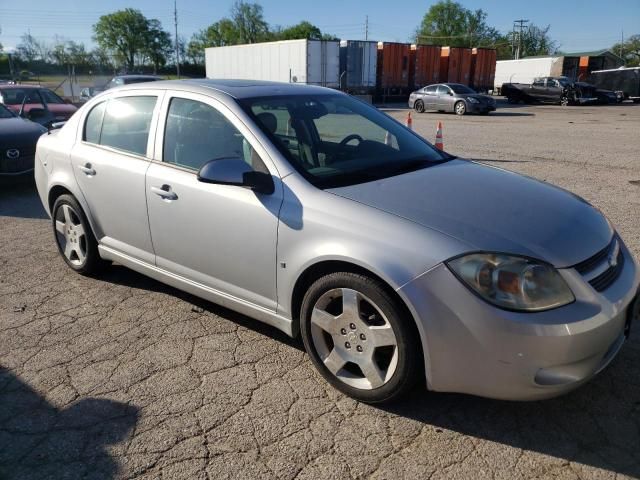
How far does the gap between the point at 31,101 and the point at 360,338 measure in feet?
42.2

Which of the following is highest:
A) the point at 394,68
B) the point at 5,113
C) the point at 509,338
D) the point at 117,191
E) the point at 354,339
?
the point at 394,68

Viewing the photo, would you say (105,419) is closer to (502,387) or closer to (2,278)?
(502,387)

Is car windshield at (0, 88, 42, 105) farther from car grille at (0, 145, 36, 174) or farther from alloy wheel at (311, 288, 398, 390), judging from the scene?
alloy wheel at (311, 288, 398, 390)

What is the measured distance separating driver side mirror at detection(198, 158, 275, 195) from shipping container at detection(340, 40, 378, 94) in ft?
93.6

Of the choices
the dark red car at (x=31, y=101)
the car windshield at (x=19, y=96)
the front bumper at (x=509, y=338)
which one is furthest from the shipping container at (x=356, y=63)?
the front bumper at (x=509, y=338)

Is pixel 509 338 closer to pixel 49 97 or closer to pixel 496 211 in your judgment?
pixel 496 211

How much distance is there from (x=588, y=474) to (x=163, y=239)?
2.79 m

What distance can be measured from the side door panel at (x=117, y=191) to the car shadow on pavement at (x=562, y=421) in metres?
2.16

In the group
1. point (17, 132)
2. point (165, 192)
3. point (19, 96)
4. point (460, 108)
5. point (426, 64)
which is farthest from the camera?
point (426, 64)

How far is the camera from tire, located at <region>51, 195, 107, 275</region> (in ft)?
14.6

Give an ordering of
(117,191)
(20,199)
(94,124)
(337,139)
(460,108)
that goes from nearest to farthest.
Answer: (337,139) → (117,191) → (94,124) → (20,199) → (460,108)

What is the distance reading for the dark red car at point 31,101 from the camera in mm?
12484

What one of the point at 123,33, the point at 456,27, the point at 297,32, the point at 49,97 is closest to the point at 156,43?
the point at 123,33

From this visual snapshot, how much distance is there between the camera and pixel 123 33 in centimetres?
9956
